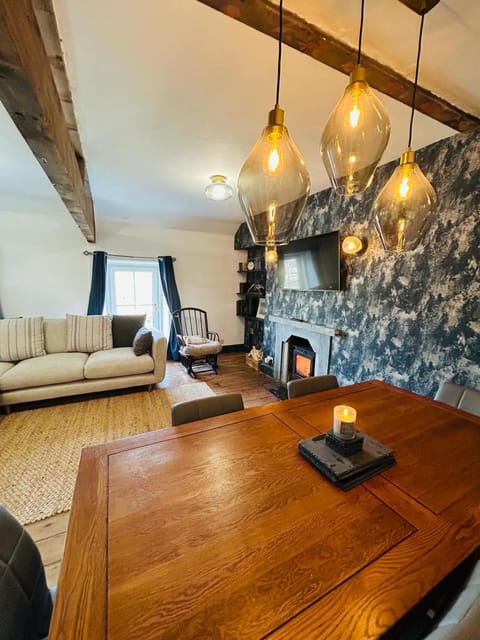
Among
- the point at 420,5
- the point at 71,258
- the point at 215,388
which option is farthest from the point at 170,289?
the point at 420,5

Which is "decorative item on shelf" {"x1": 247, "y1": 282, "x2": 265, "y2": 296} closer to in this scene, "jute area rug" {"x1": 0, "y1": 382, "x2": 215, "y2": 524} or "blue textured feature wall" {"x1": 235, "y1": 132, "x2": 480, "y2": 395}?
"blue textured feature wall" {"x1": 235, "y1": 132, "x2": 480, "y2": 395}

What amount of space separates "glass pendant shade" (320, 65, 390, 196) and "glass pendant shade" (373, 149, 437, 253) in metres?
0.38

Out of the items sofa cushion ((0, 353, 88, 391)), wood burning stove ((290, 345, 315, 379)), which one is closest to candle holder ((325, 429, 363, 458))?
wood burning stove ((290, 345, 315, 379))

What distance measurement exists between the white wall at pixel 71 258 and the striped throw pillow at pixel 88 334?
86 centimetres

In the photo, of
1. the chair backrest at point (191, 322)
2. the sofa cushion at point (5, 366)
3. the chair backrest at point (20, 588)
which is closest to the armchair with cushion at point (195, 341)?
the chair backrest at point (191, 322)

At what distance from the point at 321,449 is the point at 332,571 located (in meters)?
0.42

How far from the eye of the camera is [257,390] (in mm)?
3592

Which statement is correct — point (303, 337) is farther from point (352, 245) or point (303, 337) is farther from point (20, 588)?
point (20, 588)

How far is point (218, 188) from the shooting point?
2.56 m

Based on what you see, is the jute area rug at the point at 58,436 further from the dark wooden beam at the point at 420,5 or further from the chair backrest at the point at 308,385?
the dark wooden beam at the point at 420,5

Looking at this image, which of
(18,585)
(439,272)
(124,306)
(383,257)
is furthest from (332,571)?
(124,306)

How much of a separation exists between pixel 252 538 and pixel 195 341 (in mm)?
3588

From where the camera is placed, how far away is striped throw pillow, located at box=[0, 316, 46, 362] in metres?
3.04

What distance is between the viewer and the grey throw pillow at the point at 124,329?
12.2 ft
